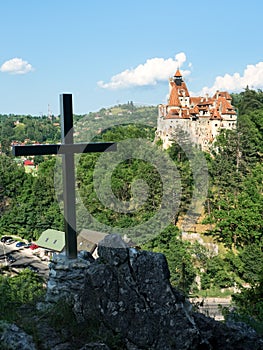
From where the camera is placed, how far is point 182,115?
30516 millimetres

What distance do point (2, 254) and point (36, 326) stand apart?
77.8 ft

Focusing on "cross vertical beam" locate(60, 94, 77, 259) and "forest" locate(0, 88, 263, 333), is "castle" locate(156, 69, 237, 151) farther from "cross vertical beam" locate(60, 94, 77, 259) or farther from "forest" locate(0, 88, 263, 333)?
"cross vertical beam" locate(60, 94, 77, 259)

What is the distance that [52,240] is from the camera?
24.3m

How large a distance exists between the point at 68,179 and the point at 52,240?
20.5 meters

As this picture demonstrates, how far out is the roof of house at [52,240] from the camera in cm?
2355

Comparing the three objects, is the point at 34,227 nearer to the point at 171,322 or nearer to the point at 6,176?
the point at 6,176

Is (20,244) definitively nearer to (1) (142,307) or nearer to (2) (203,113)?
(2) (203,113)

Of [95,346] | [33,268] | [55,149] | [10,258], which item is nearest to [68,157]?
[55,149]

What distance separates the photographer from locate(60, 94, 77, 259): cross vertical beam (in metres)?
4.49

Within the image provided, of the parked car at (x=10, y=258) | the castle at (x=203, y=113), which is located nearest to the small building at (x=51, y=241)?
the parked car at (x=10, y=258)

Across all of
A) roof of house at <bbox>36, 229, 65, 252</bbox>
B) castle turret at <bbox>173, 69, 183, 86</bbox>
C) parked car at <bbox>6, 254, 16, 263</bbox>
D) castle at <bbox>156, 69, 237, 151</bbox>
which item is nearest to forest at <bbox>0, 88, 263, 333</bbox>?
roof of house at <bbox>36, 229, 65, 252</bbox>

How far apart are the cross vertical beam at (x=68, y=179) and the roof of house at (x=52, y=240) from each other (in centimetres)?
1892

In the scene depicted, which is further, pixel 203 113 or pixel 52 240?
pixel 203 113

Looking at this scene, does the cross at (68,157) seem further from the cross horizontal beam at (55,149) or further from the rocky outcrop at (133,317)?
the rocky outcrop at (133,317)
